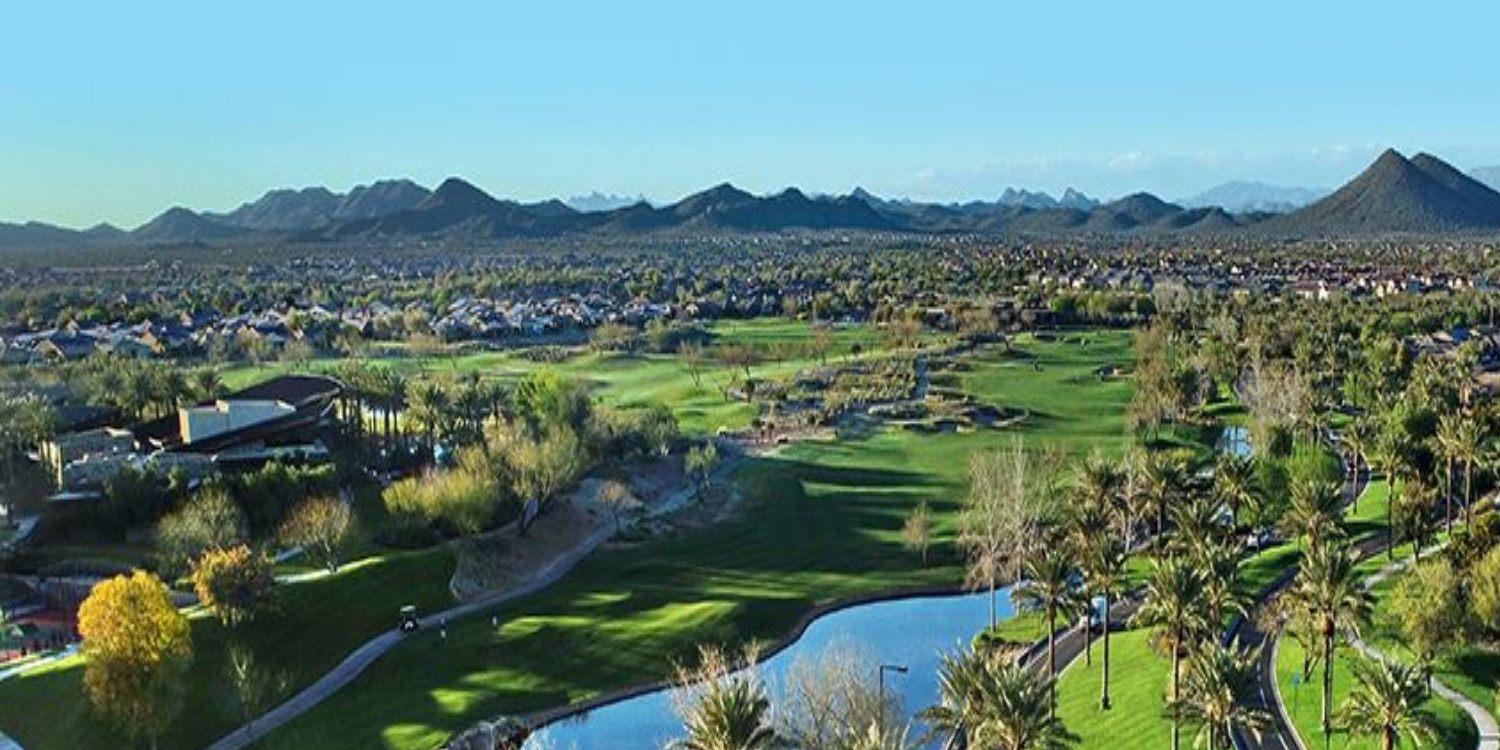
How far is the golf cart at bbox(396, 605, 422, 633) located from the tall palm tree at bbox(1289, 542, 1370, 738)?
127 ft

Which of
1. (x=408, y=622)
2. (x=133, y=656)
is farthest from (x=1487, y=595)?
(x=133, y=656)

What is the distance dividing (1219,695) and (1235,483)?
3004 centimetres

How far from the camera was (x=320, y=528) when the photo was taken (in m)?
67.9

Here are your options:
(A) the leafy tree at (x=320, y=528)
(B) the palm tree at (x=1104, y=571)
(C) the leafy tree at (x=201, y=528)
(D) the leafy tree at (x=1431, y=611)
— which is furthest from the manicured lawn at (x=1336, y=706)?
(C) the leafy tree at (x=201, y=528)

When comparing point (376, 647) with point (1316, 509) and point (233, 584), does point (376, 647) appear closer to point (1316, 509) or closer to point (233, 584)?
point (233, 584)

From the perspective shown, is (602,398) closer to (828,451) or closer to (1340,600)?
(828,451)

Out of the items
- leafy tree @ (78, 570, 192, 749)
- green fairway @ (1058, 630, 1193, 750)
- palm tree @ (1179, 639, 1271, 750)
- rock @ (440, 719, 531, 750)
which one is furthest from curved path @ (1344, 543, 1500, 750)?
leafy tree @ (78, 570, 192, 749)

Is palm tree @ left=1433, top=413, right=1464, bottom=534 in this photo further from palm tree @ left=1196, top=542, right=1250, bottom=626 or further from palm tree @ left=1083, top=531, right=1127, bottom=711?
palm tree @ left=1196, top=542, right=1250, bottom=626

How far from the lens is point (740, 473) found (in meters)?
96.6

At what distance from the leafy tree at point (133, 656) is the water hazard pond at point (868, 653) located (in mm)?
13954

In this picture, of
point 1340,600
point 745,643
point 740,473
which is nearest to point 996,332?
point 740,473

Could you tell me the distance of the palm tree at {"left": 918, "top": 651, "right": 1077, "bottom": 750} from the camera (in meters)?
36.6

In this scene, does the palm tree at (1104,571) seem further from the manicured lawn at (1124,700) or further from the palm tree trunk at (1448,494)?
the palm tree trunk at (1448,494)

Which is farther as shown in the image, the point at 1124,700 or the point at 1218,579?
the point at 1124,700
